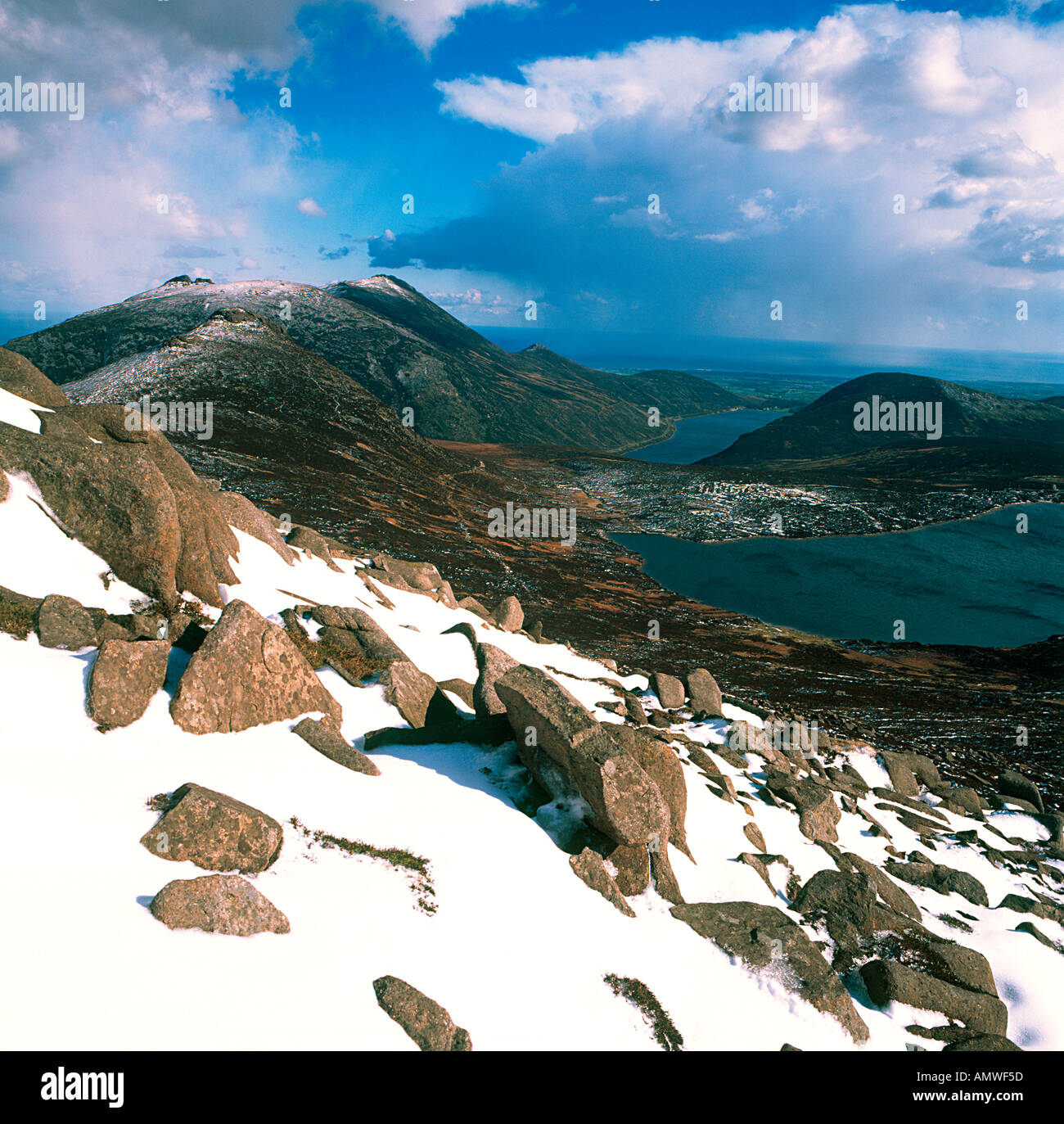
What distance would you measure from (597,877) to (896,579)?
375 feet

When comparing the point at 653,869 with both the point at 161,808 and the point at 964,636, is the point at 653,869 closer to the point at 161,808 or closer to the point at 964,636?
the point at 161,808

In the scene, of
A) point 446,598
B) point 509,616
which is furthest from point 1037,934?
point 446,598

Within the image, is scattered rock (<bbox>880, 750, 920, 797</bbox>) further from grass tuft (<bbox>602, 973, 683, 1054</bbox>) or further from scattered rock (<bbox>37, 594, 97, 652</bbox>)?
scattered rock (<bbox>37, 594, 97, 652</bbox>)

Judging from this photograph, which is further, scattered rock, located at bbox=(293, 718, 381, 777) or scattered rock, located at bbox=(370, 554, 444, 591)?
scattered rock, located at bbox=(370, 554, 444, 591)

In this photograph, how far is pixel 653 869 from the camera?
14.9m

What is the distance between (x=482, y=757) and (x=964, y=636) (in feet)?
298

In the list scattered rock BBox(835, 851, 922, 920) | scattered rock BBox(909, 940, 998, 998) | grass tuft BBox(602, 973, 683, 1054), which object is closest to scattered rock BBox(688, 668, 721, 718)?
scattered rock BBox(835, 851, 922, 920)

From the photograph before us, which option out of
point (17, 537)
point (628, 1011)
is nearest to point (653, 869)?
point (628, 1011)

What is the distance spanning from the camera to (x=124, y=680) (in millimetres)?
13133

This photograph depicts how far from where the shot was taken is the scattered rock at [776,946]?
522 inches

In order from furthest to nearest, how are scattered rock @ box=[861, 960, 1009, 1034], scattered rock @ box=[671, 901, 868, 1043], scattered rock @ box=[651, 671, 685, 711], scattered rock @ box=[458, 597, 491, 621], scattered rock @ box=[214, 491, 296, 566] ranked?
scattered rock @ box=[458, 597, 491, 621], scattered rock @ box=[651, 671, 685, 711], scattered rock @ box=[214, 491, 296, 566], scattered rock @ box=[861, 960, 1009, 1034], scattered rock @ box=[671, 901, 868, 1043]

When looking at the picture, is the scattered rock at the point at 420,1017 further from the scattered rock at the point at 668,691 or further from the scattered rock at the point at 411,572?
the scattered rock at the point at 411,572

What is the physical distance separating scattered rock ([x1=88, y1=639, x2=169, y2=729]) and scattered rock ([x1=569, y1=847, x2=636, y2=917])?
1065 centimetres

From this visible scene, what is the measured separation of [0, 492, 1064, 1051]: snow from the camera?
8.09 metres
